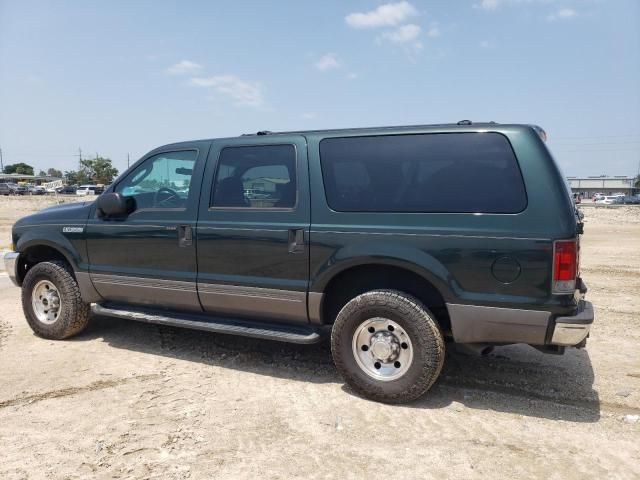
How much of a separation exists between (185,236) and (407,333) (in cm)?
211

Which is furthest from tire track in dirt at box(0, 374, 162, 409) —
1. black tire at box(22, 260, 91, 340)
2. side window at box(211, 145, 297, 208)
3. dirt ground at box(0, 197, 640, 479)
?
side window at box(211, 145, 297, 208)

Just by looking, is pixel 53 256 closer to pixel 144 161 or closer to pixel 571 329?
pixel 144 161

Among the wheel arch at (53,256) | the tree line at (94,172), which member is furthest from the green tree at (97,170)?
the wheel arch at (53,256)

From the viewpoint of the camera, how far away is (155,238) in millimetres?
4469

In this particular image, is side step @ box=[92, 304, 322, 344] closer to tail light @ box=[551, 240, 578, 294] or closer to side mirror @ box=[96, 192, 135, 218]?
side mirror @ box=[96, 192, 135, 218]

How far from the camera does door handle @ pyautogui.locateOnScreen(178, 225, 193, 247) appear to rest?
4305mm

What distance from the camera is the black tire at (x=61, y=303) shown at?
497 cm

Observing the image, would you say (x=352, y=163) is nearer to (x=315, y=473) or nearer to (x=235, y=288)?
(x=235, y=288)

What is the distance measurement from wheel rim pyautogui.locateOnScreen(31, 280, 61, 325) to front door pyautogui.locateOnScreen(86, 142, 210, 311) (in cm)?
66

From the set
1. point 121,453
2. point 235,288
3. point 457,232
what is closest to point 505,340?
point 457,232

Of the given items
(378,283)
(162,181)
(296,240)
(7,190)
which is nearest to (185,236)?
(162,181)

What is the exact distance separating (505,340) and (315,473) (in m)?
1.56

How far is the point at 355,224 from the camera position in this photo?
3678 mm

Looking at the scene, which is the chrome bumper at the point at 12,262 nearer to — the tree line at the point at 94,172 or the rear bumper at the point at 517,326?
the rear bumper at the point at 517,326
